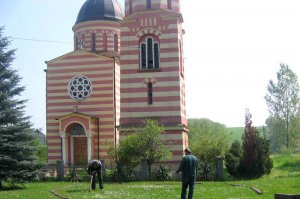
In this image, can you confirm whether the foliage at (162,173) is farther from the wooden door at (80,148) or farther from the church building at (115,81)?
the wooden door at (80,148)

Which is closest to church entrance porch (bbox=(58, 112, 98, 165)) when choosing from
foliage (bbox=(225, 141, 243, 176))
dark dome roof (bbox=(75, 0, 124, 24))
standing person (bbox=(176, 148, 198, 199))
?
dark dome roof (bbox=(75, 0, 124, 24))

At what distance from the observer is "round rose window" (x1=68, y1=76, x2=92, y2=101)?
39250 mm

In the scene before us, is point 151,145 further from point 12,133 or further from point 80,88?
point 80,88

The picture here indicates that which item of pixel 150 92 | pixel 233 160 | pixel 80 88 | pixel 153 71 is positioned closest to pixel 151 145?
pixel 150 92

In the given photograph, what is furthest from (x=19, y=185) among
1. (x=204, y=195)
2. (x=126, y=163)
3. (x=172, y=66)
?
(x=172, y=66)

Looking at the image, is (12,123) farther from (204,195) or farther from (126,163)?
(204,195)

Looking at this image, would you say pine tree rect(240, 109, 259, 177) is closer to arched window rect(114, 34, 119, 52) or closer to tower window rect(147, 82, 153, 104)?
tower window rect(147, 82, 153, 104)

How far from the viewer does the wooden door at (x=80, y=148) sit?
125ft

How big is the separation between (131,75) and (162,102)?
303cm

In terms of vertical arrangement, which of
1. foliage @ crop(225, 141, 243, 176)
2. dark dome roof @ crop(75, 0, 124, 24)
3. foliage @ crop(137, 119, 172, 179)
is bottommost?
foliage @ crop(225, 141, 243, 176)

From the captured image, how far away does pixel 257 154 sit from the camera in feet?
95.0

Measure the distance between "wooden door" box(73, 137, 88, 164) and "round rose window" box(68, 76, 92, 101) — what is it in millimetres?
3515

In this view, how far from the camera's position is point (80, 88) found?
129 ft

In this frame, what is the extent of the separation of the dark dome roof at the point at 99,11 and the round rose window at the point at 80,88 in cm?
796
